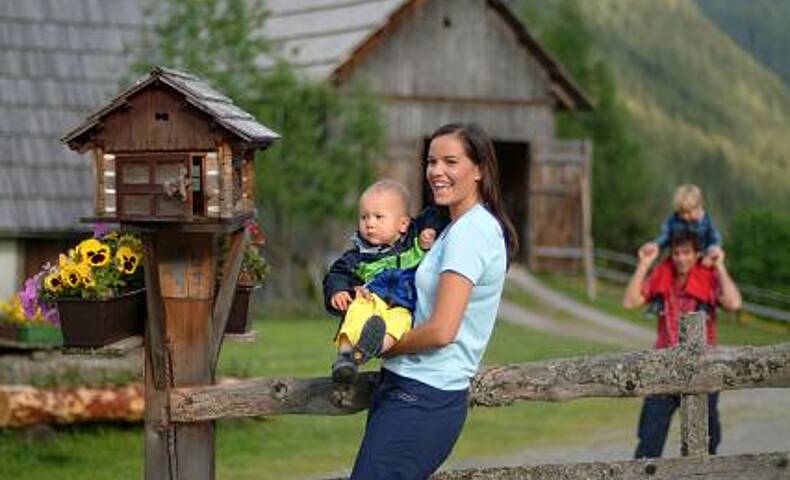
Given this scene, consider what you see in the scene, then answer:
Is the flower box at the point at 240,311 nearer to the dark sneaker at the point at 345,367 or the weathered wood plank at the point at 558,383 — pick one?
the weathered wood plank at the point at 558,383

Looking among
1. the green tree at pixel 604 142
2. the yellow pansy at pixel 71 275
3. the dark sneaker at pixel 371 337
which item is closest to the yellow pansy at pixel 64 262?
the yellow pansy at pixel 71 275

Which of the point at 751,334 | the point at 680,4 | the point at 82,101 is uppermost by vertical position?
the point at 680,4

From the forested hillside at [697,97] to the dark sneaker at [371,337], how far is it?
183ft

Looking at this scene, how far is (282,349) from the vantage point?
1884 centimetres

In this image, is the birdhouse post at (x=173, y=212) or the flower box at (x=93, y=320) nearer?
the flower box at (x=93, y=320)

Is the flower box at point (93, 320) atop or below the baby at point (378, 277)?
below

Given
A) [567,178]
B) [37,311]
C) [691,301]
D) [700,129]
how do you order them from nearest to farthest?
1. [37,311]
2. [691,301]
3. [567,178]
4. [700,129]

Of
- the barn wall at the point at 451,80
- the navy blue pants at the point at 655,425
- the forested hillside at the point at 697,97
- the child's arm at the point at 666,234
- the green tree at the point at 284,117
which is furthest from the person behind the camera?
the forested hillside at the point at 697,97

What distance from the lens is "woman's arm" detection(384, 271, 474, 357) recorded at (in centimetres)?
545

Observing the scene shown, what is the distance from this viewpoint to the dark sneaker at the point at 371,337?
5.59 metres

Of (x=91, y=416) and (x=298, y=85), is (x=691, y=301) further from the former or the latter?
(x=298, y=85)

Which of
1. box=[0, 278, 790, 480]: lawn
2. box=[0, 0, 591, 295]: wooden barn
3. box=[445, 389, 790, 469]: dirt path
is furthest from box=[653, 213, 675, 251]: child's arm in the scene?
box=[0, 0, 591, 295]: wooden barn

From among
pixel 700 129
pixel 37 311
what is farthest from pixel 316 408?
pixel 700 129

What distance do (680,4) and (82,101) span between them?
6936 centimetres
